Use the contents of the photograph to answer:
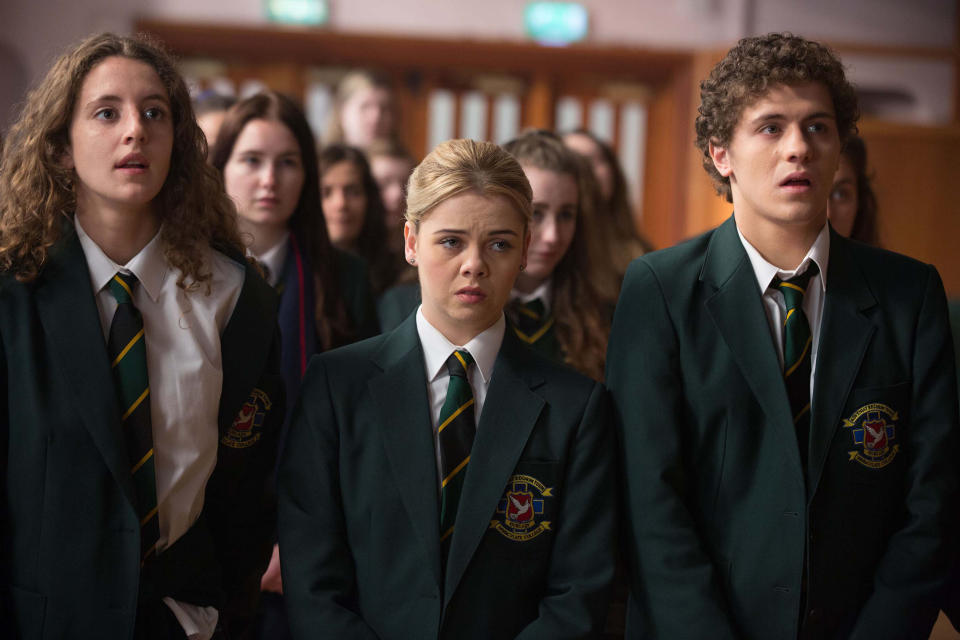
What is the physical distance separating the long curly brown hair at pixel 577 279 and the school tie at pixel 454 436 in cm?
70

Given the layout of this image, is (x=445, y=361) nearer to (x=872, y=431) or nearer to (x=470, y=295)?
(x=470, y=295)

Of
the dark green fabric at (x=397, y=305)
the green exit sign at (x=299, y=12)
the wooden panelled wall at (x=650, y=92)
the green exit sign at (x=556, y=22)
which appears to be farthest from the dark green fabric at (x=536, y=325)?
the green exit sign at (x=299, y=12)

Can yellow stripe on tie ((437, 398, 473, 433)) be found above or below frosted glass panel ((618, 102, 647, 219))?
below

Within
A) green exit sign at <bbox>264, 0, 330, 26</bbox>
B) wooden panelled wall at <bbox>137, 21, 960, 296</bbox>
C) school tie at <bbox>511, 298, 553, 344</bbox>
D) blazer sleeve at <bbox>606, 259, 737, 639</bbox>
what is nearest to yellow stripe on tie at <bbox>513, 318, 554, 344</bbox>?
school tie at <bbox>511, 298, 553, 344</bbox>

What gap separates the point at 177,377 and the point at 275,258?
2.87ft

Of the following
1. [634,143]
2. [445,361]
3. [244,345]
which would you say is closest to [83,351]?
[244,345]

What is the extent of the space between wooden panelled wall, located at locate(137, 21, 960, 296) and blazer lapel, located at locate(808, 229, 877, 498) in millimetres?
4340

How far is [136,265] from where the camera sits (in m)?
1.99

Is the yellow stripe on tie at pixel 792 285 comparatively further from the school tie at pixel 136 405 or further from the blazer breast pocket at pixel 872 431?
the school tie at pixel 136 405

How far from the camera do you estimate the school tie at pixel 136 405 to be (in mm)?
1885

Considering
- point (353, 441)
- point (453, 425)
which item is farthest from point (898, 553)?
point (353, 441)

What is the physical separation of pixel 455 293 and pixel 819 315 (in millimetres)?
726

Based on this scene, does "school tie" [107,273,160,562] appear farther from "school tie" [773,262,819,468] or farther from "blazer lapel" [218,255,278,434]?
"school tie" [773,262,819,468]

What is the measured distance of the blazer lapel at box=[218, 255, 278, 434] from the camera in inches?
79.7
